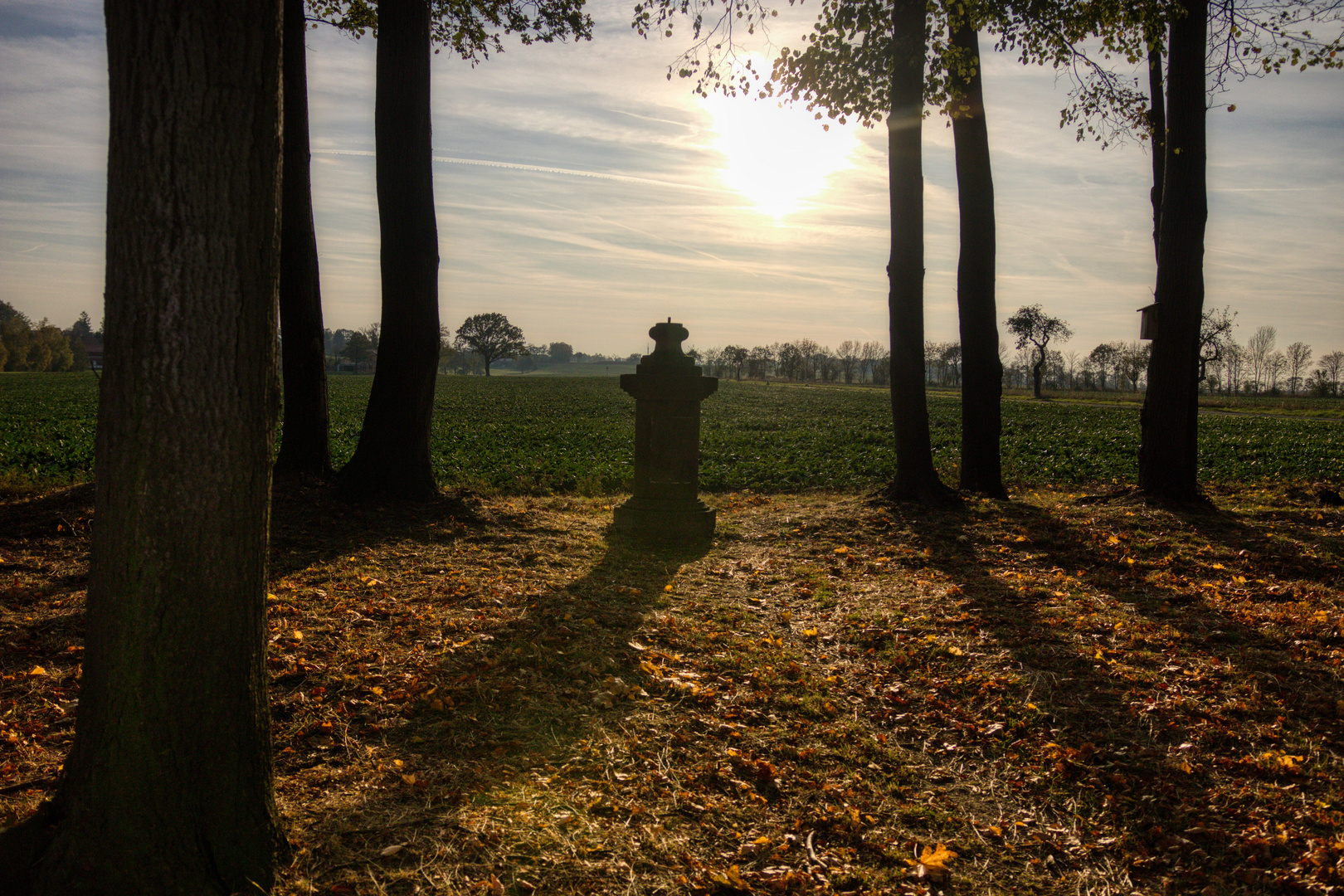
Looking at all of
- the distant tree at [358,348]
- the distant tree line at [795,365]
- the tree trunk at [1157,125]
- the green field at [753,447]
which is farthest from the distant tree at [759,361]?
the tree trunk at [1157,125]

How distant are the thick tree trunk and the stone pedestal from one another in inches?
113

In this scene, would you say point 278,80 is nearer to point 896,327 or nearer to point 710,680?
point 710,680

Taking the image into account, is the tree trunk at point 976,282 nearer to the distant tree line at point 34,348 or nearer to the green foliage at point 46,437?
the green foliage at point 46,437

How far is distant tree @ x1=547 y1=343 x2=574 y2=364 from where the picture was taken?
556 ft

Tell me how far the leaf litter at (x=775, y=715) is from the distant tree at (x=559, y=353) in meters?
165

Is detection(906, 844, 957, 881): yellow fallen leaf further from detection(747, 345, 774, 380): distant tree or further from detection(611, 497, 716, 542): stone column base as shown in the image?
detection(747, 345, 774, 380): distant tree

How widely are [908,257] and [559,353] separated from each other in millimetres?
164416

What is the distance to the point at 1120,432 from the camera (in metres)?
23.9

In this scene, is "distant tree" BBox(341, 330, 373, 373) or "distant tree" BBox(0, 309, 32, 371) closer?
"distant tree" BBox(0, 309, 32, 371)

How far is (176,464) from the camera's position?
221cm

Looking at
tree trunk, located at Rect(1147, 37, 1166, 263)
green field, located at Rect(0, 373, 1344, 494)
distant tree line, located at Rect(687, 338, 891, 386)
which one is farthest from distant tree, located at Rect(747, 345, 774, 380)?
tree trunk, located at Rect(1147, 37, 1166, 263)

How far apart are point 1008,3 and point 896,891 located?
10.9 metres

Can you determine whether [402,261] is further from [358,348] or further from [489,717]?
[358,348]

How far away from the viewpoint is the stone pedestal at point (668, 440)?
25.8 ft
